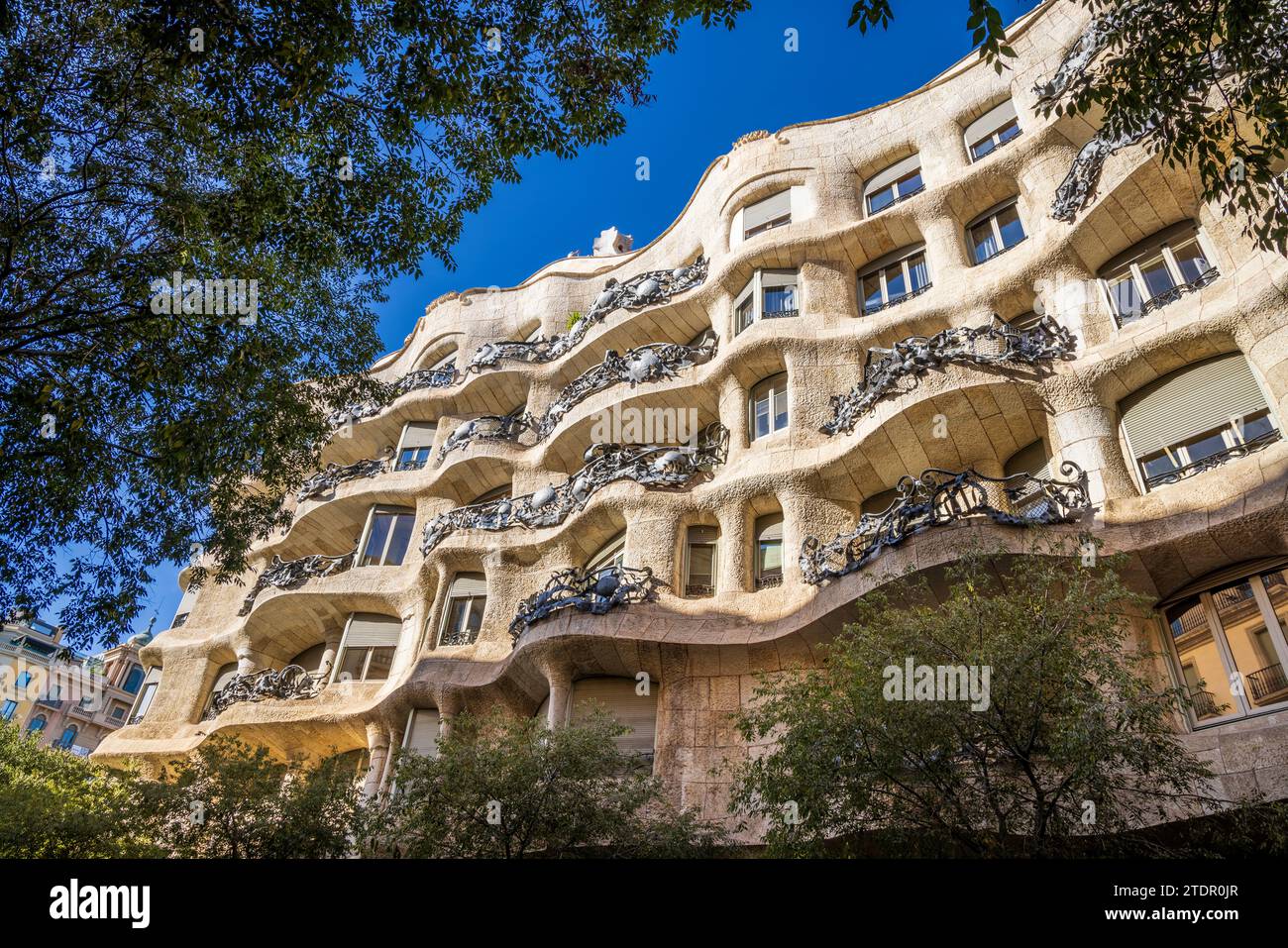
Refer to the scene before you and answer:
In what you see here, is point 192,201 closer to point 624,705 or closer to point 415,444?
point 624,705

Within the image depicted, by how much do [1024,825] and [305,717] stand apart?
15558 mm

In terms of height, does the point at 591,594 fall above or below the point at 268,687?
above

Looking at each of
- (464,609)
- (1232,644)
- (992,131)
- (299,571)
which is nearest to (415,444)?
(299,571)

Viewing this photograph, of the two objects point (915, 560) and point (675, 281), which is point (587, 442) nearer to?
point (675, 281)

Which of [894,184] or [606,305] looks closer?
[894,184]

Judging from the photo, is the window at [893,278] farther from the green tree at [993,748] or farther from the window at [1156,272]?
the green tree at [993,748]

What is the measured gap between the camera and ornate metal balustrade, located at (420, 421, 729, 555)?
16.8m

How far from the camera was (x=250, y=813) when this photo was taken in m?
11.9

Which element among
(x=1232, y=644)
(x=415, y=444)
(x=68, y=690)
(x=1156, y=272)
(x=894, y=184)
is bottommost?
(x=1232, y=644)

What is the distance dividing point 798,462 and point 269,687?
13245 millimetres

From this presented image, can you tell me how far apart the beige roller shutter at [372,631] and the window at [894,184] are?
587 inches

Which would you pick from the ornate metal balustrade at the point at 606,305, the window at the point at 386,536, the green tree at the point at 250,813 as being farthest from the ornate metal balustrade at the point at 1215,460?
the window at the point at 386,536

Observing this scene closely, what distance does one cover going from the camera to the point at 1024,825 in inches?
328
